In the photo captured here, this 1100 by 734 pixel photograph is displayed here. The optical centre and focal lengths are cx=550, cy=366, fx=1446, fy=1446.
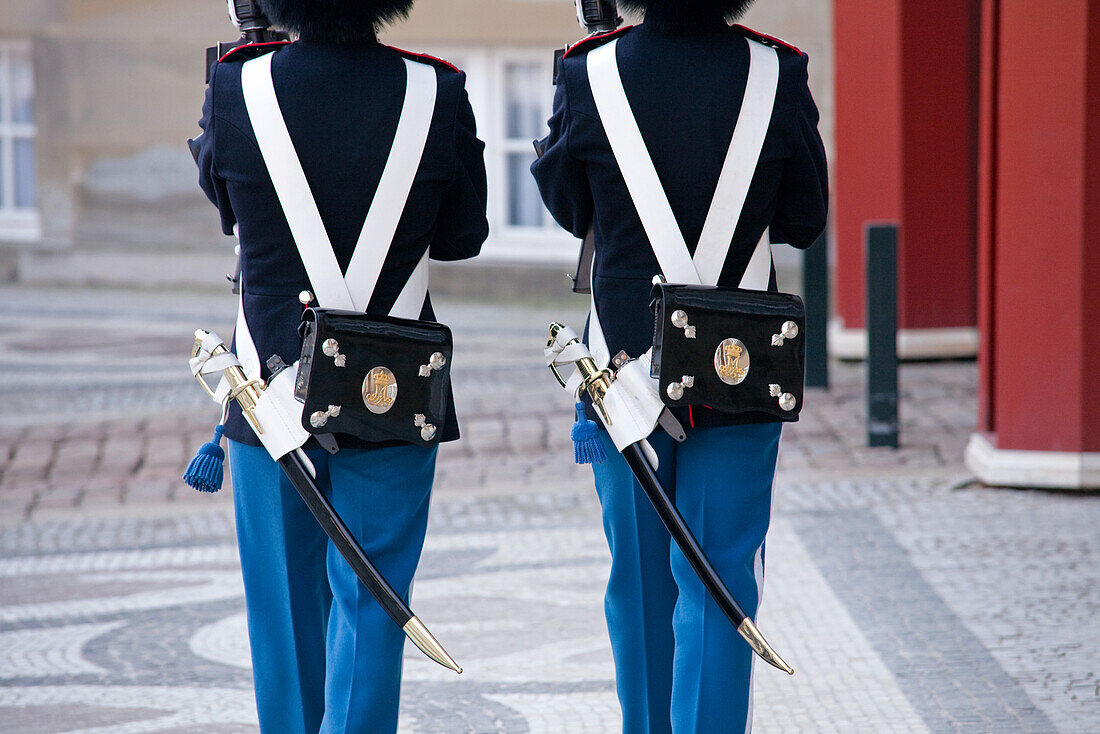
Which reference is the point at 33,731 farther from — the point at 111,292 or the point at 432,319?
the point at 111,292

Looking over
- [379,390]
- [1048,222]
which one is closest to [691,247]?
[379,390]

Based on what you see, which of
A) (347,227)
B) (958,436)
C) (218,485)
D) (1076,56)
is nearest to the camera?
(347,227)

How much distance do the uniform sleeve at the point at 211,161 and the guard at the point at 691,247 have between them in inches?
25.4

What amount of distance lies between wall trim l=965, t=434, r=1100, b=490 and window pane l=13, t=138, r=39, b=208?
11.0m

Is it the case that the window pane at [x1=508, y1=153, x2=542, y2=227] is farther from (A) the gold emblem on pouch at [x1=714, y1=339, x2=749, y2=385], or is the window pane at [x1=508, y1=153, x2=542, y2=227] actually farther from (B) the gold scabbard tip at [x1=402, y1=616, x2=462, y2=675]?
(B) the gold scabbard tip at [x1=402, y1=616, x2=462, y2=675]

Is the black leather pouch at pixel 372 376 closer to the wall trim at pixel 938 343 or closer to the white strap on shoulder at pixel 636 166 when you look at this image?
the white strap on shoulder at pixel 636 166

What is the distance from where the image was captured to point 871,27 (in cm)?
913

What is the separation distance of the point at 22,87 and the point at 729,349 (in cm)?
1273

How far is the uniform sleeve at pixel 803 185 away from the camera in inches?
114

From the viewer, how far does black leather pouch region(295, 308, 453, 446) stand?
276cm

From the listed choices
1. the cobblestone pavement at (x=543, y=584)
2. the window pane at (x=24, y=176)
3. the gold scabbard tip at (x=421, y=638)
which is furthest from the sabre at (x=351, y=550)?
the window pane at (x=24, y=176)

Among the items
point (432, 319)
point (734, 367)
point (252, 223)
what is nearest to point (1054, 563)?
point (734, 367)

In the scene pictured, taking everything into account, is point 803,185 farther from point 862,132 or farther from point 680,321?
point 862,132

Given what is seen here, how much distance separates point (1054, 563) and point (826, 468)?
161cm
